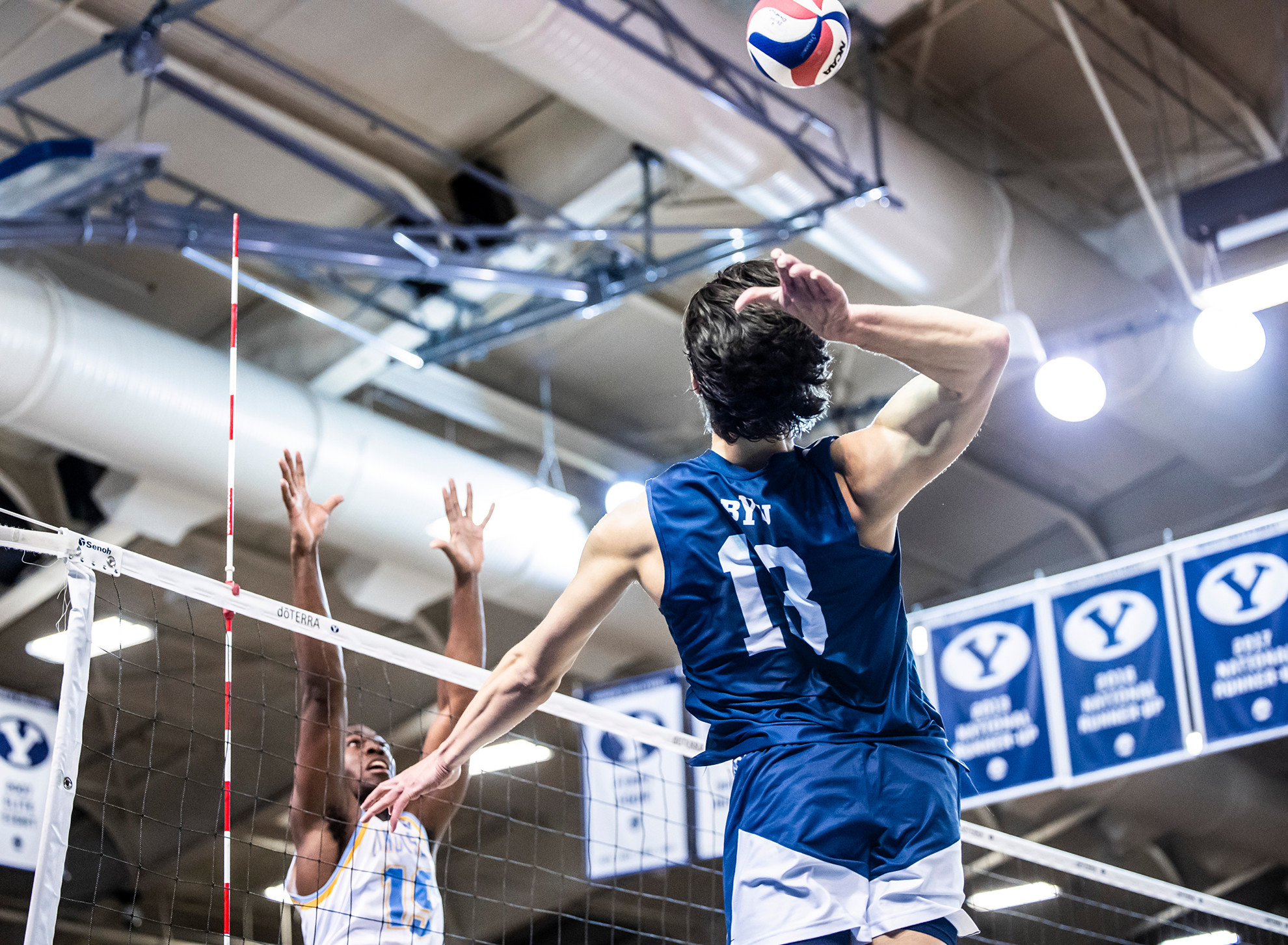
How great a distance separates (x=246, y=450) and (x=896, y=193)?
4.55 meters

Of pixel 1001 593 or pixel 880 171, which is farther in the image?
pixel 1001 593

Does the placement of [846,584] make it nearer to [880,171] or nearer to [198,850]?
[880,171]

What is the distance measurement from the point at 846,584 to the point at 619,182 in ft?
23.9

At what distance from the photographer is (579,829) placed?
51.3 ft

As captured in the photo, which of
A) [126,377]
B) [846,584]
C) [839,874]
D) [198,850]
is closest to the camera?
[839,874]

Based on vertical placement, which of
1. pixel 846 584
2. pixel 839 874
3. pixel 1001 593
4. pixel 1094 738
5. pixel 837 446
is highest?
pixel 1001 593

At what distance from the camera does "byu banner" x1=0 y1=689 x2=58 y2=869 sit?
9.99 metres

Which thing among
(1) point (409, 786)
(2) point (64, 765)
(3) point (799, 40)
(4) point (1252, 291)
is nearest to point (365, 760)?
(2) point (64, 765)

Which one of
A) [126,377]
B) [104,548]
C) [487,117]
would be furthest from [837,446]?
[487,117]

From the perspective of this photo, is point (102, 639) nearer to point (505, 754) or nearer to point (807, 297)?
point (505, 754)

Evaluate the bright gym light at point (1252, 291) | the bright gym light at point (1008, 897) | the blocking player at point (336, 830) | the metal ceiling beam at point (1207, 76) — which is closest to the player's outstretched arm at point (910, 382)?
the blocking player at point (336, 830)

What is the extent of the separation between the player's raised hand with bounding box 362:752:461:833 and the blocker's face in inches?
A: 80.0

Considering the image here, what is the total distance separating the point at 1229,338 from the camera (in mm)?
8344

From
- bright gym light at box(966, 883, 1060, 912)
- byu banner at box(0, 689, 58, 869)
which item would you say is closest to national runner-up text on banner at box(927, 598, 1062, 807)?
byu banner at box(0, 689, 58, 869)
